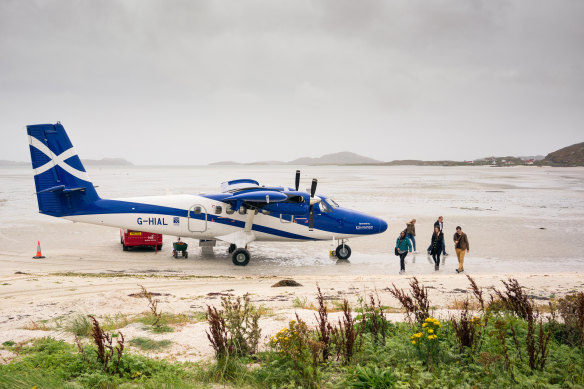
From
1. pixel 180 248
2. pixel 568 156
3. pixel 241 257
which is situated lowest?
pixel 241 257

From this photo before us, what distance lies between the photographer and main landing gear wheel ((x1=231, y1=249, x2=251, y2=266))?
1711 centimetres

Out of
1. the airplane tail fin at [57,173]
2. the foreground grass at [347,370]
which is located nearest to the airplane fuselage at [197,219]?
the airplane tail fin at [57,173]

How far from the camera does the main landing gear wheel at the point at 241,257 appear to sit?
1711 centimetres

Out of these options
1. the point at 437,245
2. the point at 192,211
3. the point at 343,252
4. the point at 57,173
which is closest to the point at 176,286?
the point at 192,211

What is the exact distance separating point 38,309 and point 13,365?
3.99m

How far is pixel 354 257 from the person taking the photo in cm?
1875

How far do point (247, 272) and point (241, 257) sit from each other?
116 centimetres

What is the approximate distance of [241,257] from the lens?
1717 centimetres

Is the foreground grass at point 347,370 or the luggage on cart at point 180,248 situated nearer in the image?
the foreground grass at point 347,370

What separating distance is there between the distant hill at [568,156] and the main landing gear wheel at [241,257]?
170264 mm

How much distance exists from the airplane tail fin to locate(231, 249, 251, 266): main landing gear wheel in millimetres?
6881

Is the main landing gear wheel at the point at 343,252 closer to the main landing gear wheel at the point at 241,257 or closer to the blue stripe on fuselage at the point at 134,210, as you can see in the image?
the main landing gear wheel at the point at 241,257

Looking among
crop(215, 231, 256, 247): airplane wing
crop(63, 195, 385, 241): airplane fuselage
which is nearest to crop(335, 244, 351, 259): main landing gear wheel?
crop(63, 195, 385, 241): airplane fuselage

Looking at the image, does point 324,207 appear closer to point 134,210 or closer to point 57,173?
point 134,210
